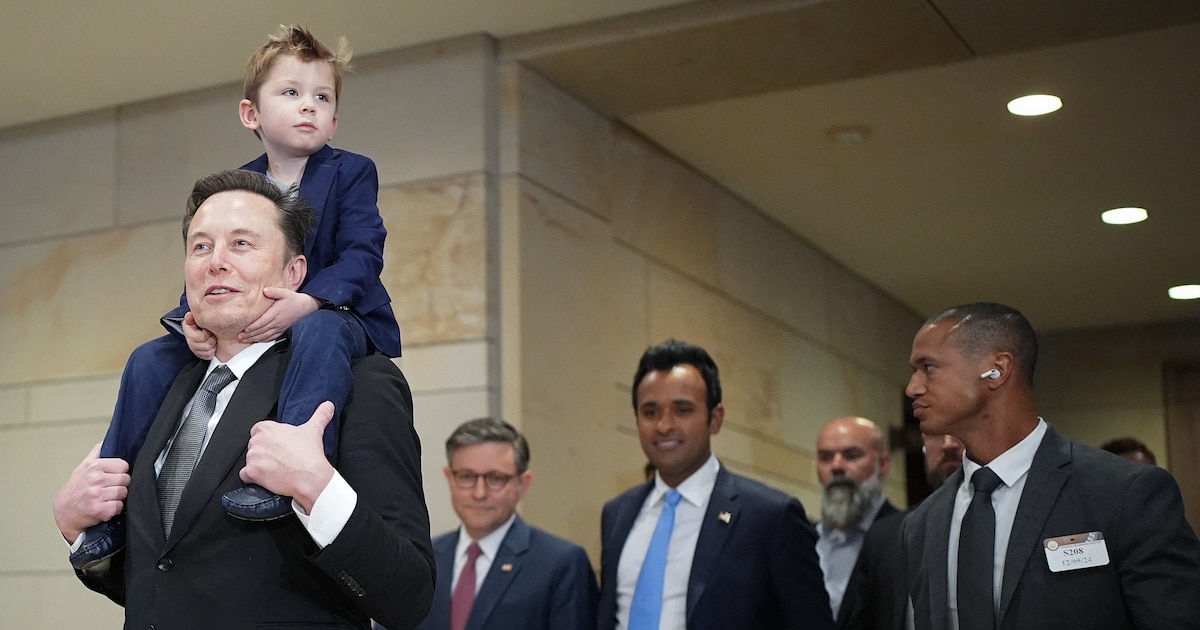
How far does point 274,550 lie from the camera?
6.63ft

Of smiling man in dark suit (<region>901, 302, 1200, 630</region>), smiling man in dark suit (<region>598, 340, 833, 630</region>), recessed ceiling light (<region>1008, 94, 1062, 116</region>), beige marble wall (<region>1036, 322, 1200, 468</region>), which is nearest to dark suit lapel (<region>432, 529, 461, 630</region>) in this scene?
smiling man in dark suit (<region>598, 340, 833, 630</region>)

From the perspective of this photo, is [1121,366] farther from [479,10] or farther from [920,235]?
[479,10]

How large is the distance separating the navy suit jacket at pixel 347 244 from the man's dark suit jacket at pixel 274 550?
26cm

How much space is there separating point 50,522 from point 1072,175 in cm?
536

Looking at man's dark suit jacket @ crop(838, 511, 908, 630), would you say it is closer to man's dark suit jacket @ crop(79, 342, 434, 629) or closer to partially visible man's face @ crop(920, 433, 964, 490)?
partially visible man's face @ crop(920, 433, 964, 490)

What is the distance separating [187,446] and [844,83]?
4.59 metres

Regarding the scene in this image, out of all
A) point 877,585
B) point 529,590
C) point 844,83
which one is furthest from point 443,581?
point 844,83

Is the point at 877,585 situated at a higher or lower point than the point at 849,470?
lower

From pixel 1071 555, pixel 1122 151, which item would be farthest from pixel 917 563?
pixel 1122 151

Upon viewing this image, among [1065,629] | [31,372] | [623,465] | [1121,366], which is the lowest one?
[1065,629]

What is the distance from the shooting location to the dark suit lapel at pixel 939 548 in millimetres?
3082

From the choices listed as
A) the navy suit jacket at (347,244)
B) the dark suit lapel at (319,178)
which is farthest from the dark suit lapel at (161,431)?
the dark suit lapel at (319,178)

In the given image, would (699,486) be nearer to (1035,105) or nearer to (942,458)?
(942,458)

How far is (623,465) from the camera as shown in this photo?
6.20 m
